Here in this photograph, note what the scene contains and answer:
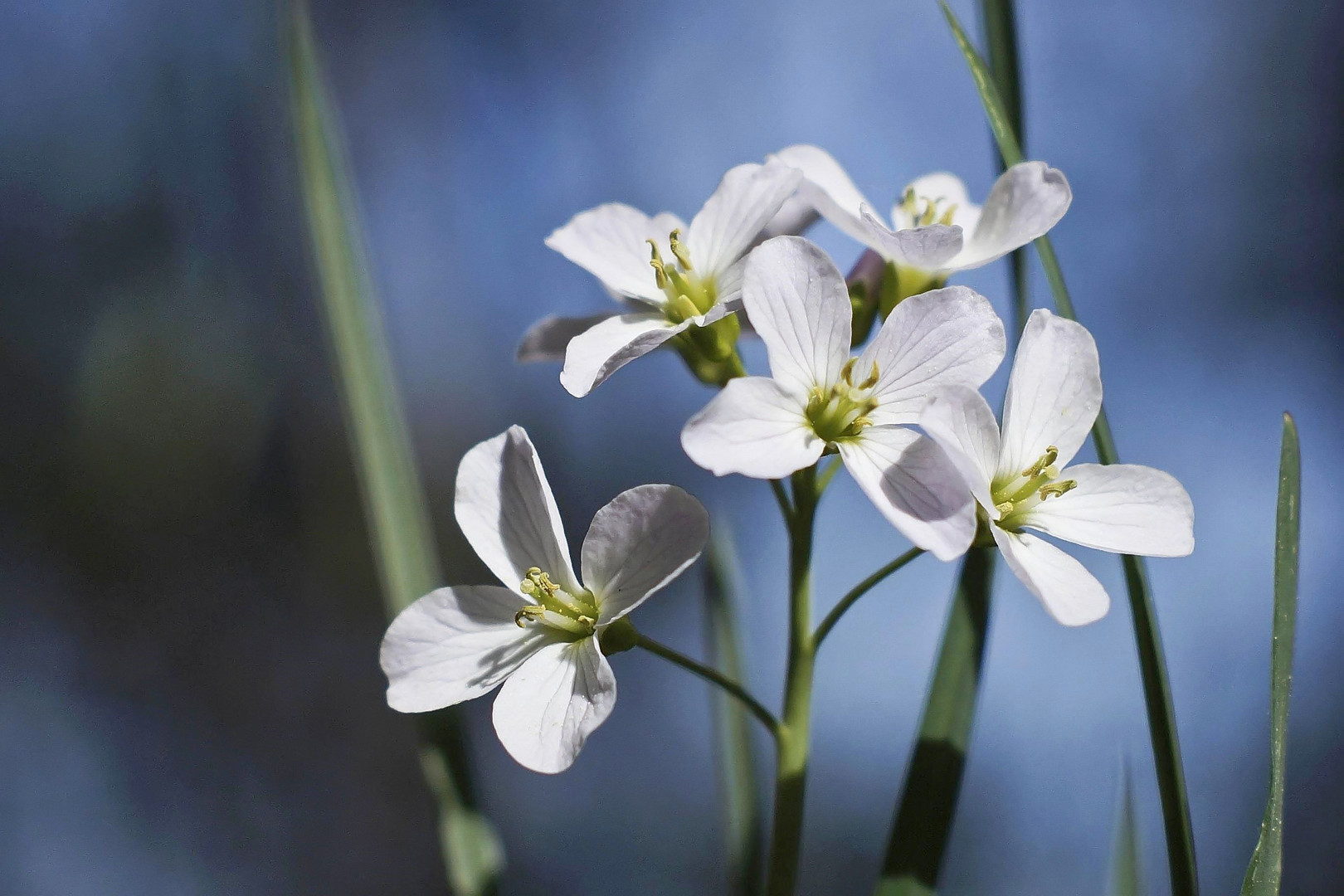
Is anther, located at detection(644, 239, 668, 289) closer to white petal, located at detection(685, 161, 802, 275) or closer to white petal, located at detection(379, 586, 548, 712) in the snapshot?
white petal, located at detection(685, 161, 802, 275)

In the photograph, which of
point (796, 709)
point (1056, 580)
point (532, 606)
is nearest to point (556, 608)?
point (532, 606)

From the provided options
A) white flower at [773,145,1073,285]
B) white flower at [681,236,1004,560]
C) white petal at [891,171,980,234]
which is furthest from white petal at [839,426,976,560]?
white petal at [891,171,980,234]

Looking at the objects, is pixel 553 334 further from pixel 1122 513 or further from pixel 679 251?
pixel 1122 513

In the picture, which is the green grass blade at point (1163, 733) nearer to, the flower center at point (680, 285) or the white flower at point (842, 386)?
the white flower at point (842, 386)

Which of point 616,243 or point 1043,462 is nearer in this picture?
point 1043,462

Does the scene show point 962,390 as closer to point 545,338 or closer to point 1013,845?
point 545,338

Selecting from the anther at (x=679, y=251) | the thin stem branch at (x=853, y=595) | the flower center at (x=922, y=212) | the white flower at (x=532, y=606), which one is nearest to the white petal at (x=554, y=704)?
the white flower at (x=532, y=606)

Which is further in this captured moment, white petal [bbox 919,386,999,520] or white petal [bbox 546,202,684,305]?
white petal [bbox 546,202,684,305]

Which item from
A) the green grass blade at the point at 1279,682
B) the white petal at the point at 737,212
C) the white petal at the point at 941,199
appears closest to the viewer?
the green grass blade at the point at 1279,682
